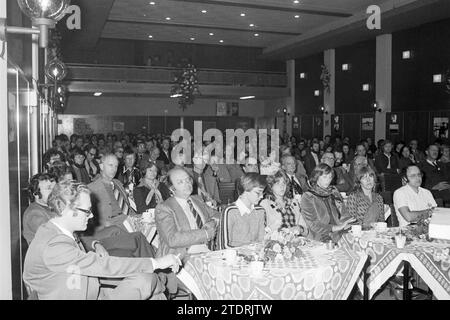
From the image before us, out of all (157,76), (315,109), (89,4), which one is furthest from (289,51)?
(89,4)

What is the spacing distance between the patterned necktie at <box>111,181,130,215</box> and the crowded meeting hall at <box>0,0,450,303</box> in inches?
3.0

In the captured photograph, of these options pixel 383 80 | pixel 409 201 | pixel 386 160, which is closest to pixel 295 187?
pixel 409 201

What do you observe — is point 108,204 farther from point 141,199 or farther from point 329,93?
point 329,93

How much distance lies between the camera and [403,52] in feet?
55.5

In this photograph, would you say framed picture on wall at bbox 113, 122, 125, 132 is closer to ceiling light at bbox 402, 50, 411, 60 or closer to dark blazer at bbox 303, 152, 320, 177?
ceiling light at bbox 402, 50, 411, 60

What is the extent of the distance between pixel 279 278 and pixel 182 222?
1.39 metres

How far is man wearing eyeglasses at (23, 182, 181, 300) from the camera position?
3164mm

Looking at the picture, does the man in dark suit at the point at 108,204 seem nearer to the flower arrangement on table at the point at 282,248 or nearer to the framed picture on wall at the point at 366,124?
the flower arrangement on table at the point at 282,248

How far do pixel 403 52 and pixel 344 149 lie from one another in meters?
5.38

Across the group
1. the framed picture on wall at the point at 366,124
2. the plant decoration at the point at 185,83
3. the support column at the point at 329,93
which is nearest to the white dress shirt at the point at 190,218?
the framed picture on wall at the point at 366,124

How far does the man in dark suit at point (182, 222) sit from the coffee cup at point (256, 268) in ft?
3.06

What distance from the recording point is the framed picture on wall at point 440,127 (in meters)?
15.2

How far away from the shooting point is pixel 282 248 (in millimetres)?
4023

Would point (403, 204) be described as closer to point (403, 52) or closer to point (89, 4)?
point (89, 4)
